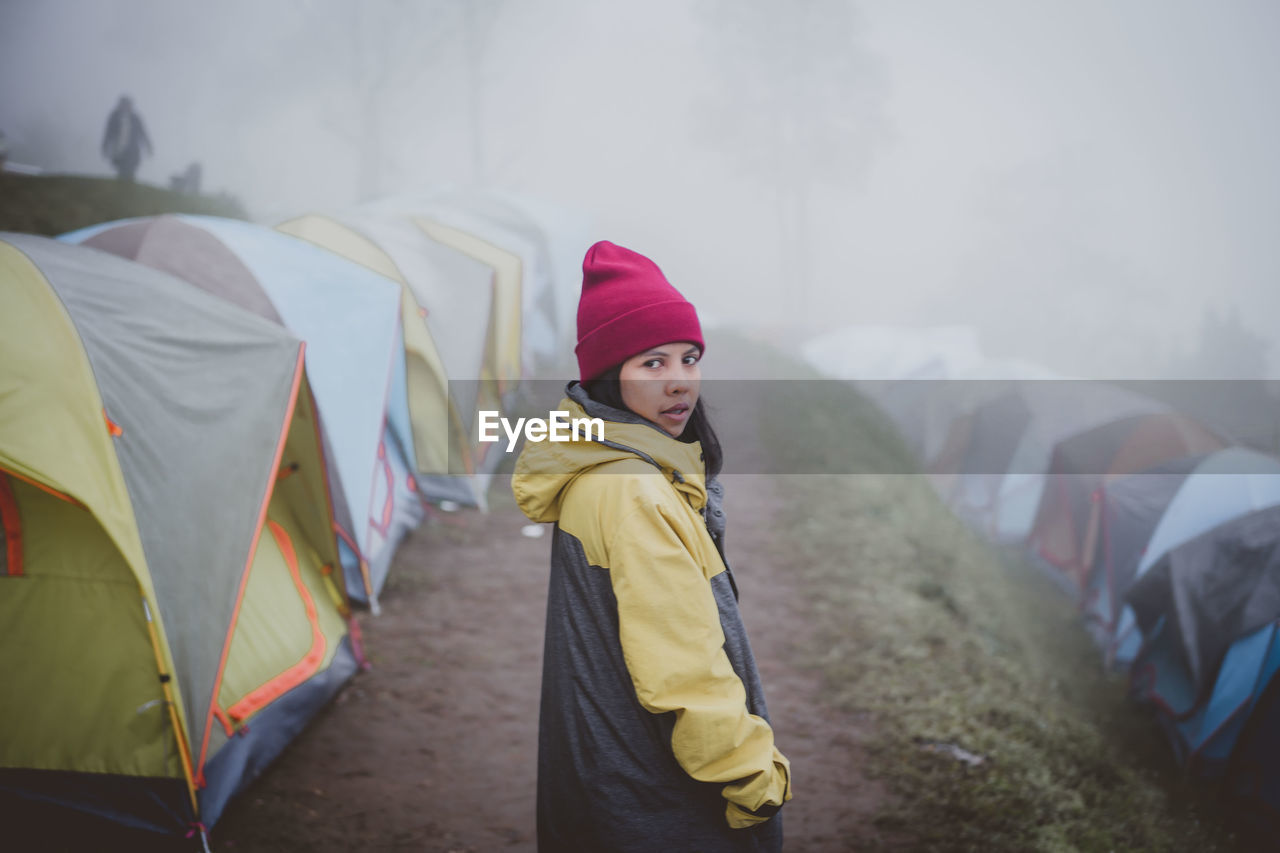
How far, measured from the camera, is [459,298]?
23.2ft

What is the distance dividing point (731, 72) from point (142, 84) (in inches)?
689

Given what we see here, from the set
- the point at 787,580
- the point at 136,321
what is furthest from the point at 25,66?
the point at 787,580

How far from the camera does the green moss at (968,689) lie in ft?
11.3

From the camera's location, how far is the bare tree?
21.8 metres

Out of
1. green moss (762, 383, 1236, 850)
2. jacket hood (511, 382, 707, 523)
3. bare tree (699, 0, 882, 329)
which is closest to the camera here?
jacket hood (511, 382, 707, 523)

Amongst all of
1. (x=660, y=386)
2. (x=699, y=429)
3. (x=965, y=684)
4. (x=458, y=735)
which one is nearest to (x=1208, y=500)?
(x=965, y=684)

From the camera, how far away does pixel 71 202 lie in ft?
32.8

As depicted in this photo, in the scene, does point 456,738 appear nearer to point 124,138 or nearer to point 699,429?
point 699,429

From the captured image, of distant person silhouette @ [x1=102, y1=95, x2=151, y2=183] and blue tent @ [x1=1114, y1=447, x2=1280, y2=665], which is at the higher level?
distant person silhouette @ [x1=102, y1=95, x2=151, y2=183]

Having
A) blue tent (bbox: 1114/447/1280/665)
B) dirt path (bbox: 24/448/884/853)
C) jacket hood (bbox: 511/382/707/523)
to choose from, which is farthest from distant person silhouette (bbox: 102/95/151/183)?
blue tent (bbox: 1114/447/1280/665)

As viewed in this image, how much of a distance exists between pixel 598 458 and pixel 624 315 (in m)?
0.31

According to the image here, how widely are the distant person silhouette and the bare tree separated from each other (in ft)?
52.7

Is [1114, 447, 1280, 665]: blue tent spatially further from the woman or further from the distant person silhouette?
the distant person silhouette

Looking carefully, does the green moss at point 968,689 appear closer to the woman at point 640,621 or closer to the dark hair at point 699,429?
the woman at point 640,621
